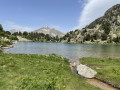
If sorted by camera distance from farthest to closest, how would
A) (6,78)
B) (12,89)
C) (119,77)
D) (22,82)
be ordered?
(119,77)
(6,78)
(22,82)
(12,89)

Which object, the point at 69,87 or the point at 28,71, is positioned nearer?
the point at 69,87

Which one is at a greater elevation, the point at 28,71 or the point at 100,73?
the point at 28,71

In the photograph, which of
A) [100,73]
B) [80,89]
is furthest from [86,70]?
[80,89]

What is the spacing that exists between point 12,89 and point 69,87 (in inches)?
244

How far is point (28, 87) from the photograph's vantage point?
1066 cm

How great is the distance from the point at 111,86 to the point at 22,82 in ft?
41.7

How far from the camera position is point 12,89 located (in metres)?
10.2

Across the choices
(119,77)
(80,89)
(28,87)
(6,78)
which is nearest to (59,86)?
(80,89)

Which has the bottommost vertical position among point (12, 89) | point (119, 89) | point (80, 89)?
point (119, 89)

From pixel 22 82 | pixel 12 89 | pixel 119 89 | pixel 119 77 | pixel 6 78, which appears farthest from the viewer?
pixel 119 77

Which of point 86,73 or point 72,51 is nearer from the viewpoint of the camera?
point 86,73

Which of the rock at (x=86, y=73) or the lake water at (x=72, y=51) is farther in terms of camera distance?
the lake water at (x=72, y=51)

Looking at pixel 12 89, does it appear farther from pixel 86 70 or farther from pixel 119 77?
pixel 119 77

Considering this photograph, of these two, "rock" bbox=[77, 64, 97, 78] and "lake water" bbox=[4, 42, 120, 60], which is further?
"lake water" bbox=[4, 42, 120, 60]
